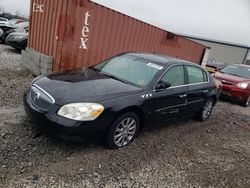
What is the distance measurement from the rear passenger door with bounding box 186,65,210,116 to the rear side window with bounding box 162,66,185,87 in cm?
22

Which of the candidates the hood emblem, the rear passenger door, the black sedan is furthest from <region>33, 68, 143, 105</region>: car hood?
the rear passenger door

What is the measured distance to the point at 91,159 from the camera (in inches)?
131

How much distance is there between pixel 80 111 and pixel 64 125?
0.89 ft

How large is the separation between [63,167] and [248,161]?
3215 millimetres

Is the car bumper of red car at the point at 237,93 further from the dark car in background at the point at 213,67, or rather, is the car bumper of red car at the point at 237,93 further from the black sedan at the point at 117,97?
the black sedan at the point at 117,97

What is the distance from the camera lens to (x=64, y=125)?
307cm

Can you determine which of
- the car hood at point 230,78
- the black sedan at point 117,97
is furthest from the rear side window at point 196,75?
the car hood at point 230,78

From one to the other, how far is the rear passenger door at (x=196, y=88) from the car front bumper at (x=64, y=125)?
224 centimetres

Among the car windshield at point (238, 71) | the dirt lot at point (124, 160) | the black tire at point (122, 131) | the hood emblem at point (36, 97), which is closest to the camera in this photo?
the dirt lot at point (124, 160)

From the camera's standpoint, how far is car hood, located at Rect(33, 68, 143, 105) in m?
3.24

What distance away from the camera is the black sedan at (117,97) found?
315cm

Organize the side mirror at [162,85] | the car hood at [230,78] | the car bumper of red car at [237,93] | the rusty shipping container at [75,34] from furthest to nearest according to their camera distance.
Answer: the car hood at [230,78] < the car bumper of red car at [237,93] < the rusty shipping container at [75,34] < the side mirror at [162,85]

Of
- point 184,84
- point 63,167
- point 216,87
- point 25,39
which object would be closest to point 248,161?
point 184,84

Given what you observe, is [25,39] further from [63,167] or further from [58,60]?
[63,167]
